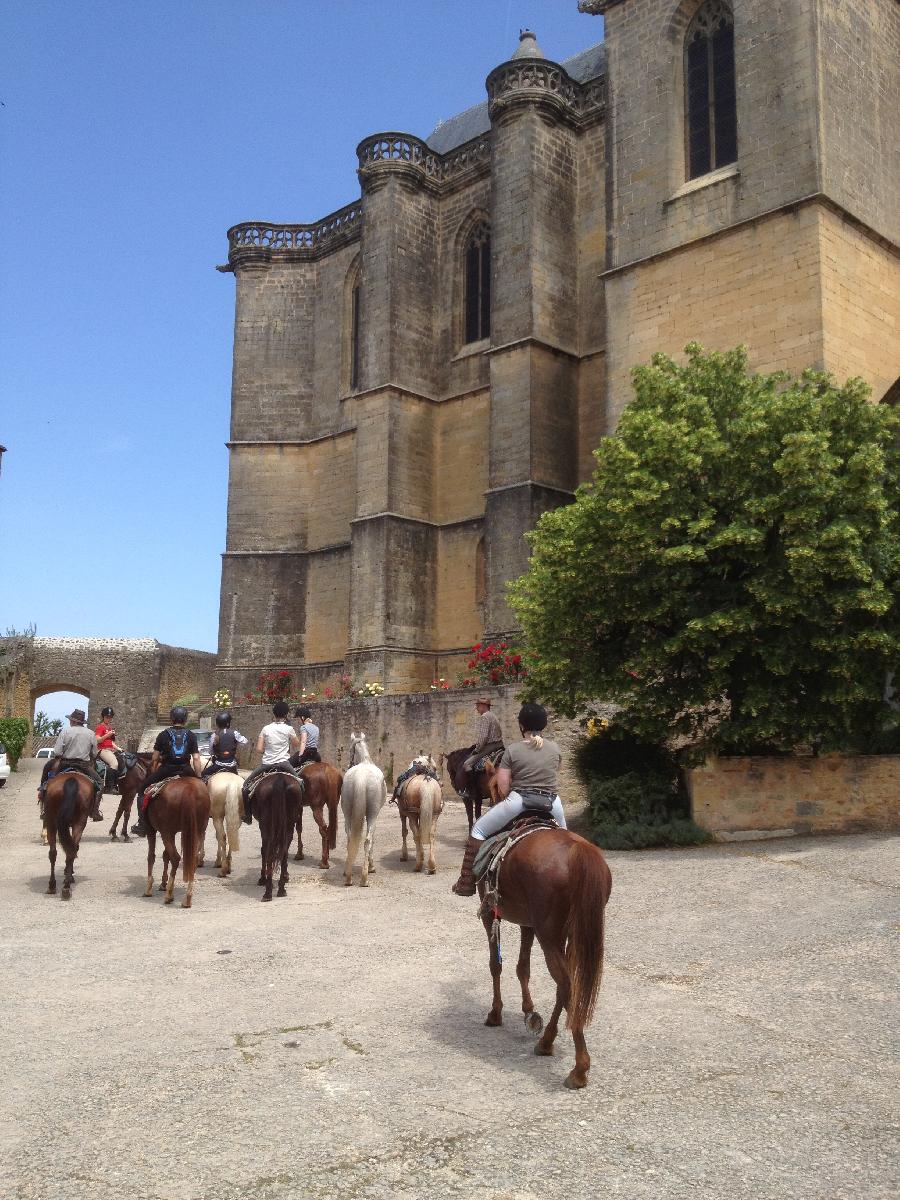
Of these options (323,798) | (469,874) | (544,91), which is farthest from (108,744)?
(544,91)

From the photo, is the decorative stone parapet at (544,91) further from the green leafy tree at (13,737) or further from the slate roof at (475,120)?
the green leafy tree at (13,737)

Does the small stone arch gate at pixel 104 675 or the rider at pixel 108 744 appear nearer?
the rider at pixel 108 744

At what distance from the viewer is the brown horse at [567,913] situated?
16.4 ft

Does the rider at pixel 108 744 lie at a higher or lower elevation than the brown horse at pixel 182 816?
higher

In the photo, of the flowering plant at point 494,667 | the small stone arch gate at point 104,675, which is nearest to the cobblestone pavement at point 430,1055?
the flowering plant at point 494,667

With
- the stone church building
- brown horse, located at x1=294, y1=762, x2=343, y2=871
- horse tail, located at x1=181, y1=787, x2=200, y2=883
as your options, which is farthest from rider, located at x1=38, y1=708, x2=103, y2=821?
the stone church building

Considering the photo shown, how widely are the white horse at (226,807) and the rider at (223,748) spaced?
101mm

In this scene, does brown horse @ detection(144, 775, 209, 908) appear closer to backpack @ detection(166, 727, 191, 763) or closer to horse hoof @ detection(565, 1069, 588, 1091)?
backpack @ detection(166, 727, 191, 763)

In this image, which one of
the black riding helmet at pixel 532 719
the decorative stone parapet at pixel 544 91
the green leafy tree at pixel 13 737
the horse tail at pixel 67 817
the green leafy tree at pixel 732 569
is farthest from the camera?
the green leafy tree at pixel 13 737

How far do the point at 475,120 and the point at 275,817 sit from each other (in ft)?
98.0

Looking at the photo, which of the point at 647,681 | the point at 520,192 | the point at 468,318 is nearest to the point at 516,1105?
the point at 647,681

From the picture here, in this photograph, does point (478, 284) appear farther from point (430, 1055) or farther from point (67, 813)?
point (430, 1055)

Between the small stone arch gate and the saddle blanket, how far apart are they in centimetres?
2989

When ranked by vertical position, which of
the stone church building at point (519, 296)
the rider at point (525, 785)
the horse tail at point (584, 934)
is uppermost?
the stone church building at point (519, 296)
